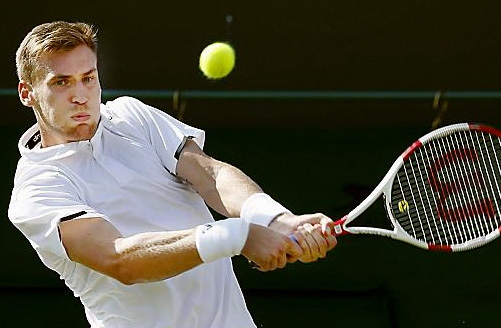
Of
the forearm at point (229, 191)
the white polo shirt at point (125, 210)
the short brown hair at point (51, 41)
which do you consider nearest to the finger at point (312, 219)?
the forearm at point (229, 191)

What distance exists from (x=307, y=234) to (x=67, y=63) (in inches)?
28.2

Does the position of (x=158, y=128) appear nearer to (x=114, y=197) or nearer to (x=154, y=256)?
(x=114, y=197)

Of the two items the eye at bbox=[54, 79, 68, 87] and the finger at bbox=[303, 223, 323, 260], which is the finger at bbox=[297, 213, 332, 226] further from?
the eye at bbox=[54, 79, 68, 87]

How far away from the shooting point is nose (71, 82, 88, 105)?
9.27ft

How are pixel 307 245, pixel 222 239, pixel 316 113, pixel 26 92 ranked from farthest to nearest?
pixel 316 113 → pixel 26 92 → pixel 307 245 → pixel 222 239

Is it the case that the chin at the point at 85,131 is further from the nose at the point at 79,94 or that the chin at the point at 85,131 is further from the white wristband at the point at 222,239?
the white wristband at the point at 222,239

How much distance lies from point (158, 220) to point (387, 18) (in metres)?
2.95

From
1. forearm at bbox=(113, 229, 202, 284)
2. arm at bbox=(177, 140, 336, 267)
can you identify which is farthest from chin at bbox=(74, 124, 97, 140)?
forearm at bbox=(113, 229, 202, 284)

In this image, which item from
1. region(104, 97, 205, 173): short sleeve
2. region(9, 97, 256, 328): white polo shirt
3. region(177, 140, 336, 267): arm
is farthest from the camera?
region(104, 97, 205, 173): short sleeve

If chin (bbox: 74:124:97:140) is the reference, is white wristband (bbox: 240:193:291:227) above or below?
below

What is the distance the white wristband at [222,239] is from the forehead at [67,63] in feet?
1.84

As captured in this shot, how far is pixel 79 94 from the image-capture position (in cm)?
282


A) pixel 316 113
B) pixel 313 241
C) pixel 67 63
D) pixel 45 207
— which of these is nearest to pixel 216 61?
pixel 316 113

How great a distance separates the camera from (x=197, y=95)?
490cm
